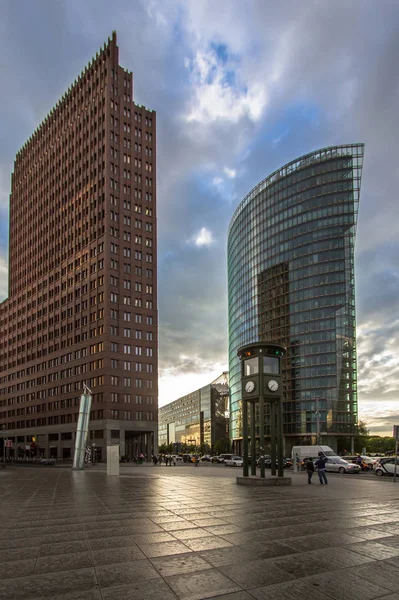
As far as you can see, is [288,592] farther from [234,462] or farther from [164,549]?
[234,462]

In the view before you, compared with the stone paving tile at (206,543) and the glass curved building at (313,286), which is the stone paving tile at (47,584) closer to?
the stone paving tile at (206,543)

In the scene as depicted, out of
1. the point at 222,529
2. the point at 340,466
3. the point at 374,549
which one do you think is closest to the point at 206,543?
the point at 222,529

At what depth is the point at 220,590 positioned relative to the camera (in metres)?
7.22

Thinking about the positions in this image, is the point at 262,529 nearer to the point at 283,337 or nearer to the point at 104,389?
the point at 104,389

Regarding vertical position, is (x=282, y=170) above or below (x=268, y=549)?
above

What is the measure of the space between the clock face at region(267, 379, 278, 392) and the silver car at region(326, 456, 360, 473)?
2337 centimetres

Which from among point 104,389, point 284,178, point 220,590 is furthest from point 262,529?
point 284,178

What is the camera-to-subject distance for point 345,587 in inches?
291

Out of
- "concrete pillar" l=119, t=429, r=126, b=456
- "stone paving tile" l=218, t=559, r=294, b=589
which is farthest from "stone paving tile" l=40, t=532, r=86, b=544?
"concrete pillar" l=119, t=429, r=126, b=456

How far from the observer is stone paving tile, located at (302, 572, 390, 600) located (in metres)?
7.02

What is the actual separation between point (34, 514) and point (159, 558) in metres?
8.18

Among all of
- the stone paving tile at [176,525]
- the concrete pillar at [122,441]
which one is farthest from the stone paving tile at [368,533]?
the concrete pillar at [122,441]

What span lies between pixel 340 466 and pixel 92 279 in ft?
235

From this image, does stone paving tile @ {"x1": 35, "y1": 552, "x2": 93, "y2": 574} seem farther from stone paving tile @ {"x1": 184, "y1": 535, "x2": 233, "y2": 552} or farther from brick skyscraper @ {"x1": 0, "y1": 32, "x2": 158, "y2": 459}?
brick skyscraper @ {"x1": 0, "y1": 32, "x2": 158, "y2": 459}
